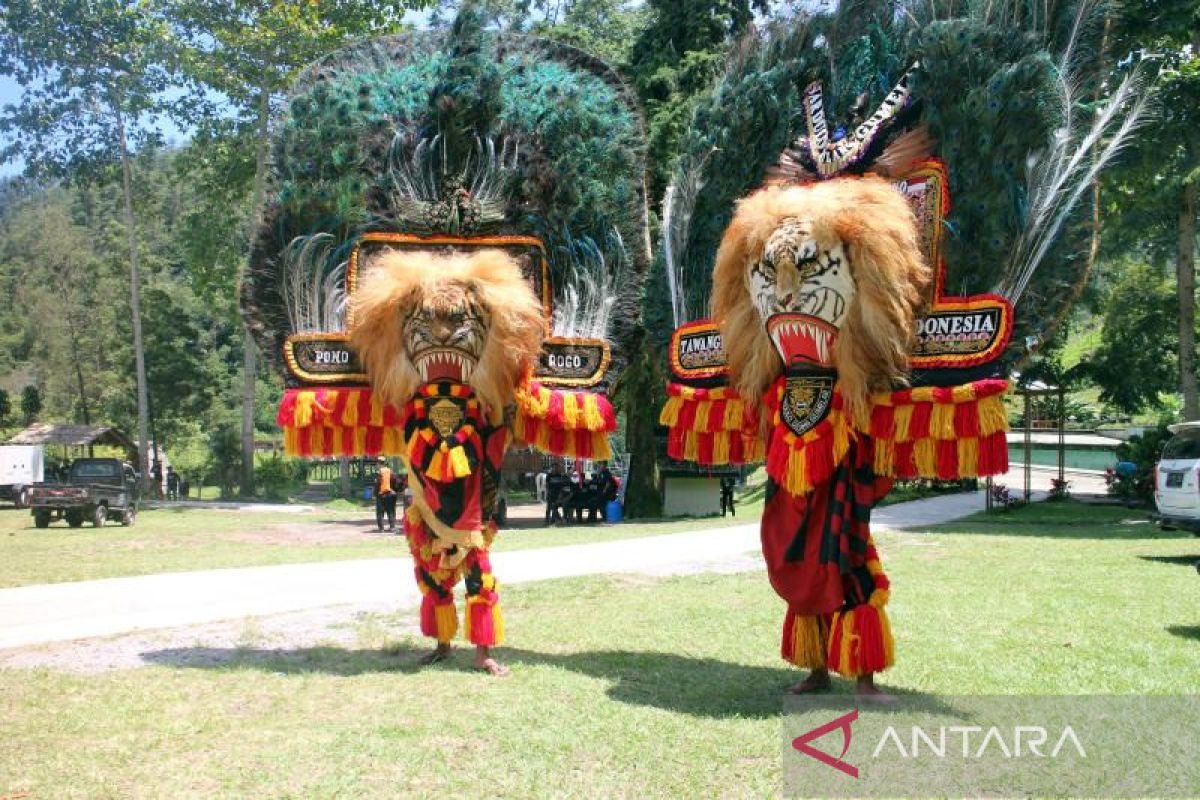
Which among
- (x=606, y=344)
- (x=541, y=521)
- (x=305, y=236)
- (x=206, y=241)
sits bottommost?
(x=541, y=521)

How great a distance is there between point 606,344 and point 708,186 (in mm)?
1215

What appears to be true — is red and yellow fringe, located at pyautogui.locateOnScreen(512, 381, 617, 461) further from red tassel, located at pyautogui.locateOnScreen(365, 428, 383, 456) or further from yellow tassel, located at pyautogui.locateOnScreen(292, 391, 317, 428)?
yellow tassel, located at pyautogui.locateOnScreen(292, 391, 317, 428)

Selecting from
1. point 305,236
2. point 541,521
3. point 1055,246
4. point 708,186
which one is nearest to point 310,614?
point 305,236

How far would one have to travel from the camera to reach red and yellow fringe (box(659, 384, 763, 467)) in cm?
585

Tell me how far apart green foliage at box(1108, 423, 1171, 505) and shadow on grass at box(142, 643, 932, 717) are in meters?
14.0

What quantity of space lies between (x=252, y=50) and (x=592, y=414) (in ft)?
73.6

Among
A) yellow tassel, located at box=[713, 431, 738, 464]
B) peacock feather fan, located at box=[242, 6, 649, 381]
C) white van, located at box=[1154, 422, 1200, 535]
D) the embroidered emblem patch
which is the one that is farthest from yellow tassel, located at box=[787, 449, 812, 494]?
white van, located at box=[1154, 422, 1200, 535]

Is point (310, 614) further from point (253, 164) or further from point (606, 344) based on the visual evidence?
point (253, 164)

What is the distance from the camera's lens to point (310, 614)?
8.32 metres

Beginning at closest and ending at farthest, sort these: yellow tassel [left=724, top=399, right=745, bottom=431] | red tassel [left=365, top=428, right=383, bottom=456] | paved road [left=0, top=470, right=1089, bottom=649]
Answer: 1. yellow tassel [left=724, top=399, right=745, bottom=431]
2. red tassel [left=365, top=428, right=383, bottom=456]
3. paved road [left=0, top=470, right=1089, bottom=649]

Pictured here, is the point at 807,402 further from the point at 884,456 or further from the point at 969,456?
the point at 969,456

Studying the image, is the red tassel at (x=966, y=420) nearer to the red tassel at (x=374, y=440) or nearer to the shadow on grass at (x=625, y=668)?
the shadow on grass at (x=625, y=668)

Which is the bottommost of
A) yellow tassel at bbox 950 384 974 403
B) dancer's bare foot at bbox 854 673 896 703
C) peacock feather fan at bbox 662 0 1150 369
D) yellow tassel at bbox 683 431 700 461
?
dancer's bare foot at bbox 854 673 896 703

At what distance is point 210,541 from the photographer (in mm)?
15672
